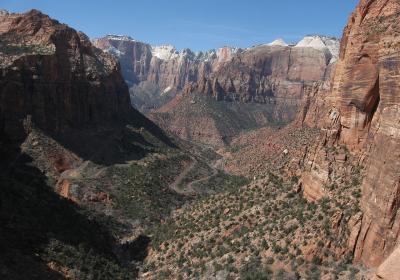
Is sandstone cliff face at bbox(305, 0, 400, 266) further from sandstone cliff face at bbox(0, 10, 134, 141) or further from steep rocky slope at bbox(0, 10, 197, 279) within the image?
sandstone cliff face at bbox(0, 10, 134, 141)

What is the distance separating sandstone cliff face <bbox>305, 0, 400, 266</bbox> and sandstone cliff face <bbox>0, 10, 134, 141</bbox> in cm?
5820

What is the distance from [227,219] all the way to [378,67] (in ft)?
83.2

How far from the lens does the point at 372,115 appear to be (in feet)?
147

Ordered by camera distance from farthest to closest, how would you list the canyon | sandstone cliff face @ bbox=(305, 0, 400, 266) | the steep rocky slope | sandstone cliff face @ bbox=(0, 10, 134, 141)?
sandstone cliff face @ bbox=(0, 10, 134, 141) → the steep rocky slope → the canyon → sandstone cliff face @ bbox=(305, 0, 400, 266)

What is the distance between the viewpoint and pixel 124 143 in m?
112

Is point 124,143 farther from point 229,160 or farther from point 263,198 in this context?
point 263,198

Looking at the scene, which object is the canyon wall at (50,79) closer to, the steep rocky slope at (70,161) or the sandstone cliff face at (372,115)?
the steep rocky slope at (70,161)

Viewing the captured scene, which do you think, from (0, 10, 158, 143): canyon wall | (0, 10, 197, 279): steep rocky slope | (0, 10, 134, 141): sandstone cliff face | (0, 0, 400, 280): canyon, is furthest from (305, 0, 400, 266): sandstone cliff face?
(0, 10, 134, 141): sandstone cliff face

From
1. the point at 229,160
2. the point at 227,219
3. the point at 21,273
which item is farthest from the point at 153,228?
the point at 229,160

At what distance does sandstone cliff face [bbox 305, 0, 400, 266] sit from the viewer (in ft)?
116

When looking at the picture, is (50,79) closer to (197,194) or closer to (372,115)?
(197,194)

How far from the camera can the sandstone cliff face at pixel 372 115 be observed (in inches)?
1389

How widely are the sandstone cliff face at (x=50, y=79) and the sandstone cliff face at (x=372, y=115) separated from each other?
191 ft

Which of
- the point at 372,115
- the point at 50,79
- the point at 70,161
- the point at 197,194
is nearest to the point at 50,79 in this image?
the point at 50,79
